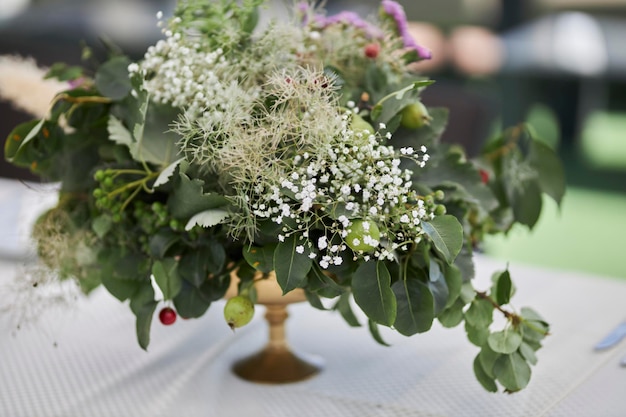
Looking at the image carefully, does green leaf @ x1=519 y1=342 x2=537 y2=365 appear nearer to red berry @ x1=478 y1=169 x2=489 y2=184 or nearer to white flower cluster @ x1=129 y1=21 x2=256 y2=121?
red berry @ x1=478 y1=169 x2=489 y2=184

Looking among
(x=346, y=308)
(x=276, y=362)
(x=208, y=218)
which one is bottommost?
(x=276, y=362)

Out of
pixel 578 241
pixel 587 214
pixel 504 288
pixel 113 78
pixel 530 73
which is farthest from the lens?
pixel 530 73

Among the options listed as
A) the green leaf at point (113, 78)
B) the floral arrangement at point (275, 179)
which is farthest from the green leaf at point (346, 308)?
the green leaf at point (113, 78)

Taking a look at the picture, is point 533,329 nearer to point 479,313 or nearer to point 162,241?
point 479,313

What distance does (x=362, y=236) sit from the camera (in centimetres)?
73

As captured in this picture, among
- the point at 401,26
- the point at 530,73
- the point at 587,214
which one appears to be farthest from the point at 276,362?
the point at 530,73

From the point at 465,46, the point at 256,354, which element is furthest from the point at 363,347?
the point at 465,46

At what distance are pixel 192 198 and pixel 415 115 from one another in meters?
0.25

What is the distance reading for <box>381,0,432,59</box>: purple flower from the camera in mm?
941

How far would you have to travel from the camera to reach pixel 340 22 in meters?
0.95

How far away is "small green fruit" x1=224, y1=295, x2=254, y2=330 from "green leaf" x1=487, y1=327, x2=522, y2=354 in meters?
0.25

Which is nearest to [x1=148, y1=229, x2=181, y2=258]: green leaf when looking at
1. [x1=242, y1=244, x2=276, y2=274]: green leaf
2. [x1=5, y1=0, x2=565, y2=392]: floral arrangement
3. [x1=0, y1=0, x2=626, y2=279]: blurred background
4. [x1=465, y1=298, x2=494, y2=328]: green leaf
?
[x1=5, y1=0, x2=565, y2=392]: floral arrangement

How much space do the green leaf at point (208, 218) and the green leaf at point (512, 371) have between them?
0.33 m

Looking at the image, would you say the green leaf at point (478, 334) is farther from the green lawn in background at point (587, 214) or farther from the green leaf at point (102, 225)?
the green lawn in background at point (587, 214)
